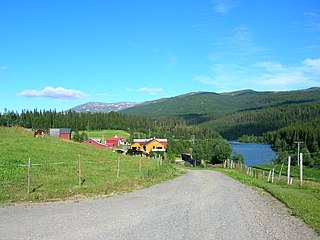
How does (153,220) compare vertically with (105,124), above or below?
below

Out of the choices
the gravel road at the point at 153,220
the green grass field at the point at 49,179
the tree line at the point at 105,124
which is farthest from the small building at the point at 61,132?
the gravel road at the point at 153,220

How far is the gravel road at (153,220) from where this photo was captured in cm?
916

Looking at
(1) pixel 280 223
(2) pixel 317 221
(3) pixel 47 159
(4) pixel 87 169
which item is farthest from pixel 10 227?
(3) pixel 47 159

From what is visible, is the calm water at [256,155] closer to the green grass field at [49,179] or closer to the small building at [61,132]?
the small building at [61,132]

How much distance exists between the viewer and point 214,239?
28.7 ft

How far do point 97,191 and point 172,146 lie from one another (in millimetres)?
94293

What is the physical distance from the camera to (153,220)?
1094 centimetres

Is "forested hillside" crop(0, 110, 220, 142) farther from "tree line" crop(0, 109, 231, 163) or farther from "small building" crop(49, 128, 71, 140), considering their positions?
"small building" crop(49, 128, 71, 140)

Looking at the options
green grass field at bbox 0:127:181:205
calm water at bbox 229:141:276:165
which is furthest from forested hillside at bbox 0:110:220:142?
green grass field at bbox 0:127:181:205

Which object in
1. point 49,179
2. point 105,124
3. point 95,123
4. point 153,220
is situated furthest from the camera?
point 105,124

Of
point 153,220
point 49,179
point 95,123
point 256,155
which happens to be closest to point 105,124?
point 95,123

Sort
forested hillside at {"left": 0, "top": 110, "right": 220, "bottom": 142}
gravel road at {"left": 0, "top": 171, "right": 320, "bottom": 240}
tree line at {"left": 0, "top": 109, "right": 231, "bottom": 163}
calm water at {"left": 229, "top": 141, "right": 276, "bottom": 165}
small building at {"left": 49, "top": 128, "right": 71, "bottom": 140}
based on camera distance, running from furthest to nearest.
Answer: forested hillside at {"left": 0, "top": 110, "right": 220, "bottom": 142}, tree line at {"left": 0, "top": 109, "right": 231, "bottom": 163}, calm water at {"left": 229, "top": 141, "right": 276, "bottom": 165}, small building at {"left": 49, "top": 128, "right": 71, "bottom": 140}, gravel road at {"left": 0, "top": 171, "right": 320, "bottom": 240}

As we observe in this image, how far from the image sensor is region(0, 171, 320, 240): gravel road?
9.16 meters

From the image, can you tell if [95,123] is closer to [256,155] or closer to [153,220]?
[256,155]
